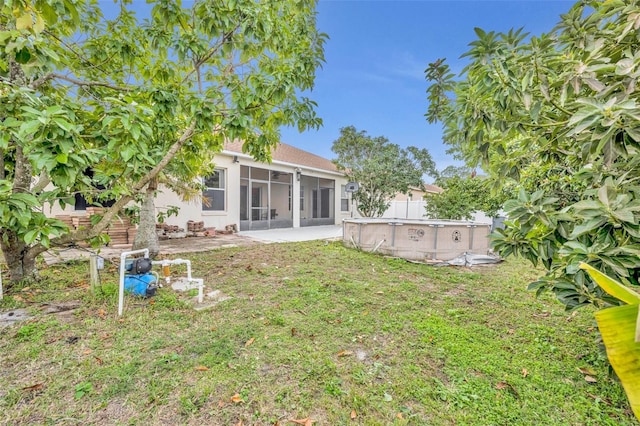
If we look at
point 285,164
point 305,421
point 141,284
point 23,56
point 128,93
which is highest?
point 285,164

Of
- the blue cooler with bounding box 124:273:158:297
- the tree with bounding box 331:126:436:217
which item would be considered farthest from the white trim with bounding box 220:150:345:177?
the blue cooler with bounding box 124:273:158:297

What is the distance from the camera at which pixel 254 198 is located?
15.7m

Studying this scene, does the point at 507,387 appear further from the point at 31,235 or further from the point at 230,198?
the point at 230,198

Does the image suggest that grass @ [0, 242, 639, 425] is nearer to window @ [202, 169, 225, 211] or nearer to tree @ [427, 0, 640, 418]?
tree @ [427, 0, 640, 418]

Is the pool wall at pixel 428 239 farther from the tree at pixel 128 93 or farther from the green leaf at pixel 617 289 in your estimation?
the green leaf at pixel 617 289

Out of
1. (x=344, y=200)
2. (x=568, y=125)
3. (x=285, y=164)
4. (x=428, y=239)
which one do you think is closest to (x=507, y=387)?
(x=568, y=125)

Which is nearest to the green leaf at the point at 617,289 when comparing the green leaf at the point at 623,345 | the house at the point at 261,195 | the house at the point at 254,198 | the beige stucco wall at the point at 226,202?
the green leaf at the point at 623,345

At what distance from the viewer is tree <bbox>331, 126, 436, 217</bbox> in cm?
1423

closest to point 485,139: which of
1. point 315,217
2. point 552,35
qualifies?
point 552,35

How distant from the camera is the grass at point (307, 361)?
7.02ft

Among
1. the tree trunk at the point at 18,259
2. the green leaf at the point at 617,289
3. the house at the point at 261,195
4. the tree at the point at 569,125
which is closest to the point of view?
the green leaf at the point at 617,289

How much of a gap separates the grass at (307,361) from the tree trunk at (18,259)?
35 cm

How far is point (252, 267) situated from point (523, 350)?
4.84 metres

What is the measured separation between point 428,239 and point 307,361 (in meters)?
5.79
